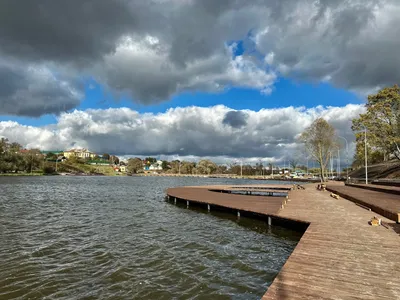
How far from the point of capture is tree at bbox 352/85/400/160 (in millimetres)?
35719

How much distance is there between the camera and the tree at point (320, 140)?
57.1 metres

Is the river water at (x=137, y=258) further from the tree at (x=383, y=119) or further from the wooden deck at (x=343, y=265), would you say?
the tree at (x=383, y=119)

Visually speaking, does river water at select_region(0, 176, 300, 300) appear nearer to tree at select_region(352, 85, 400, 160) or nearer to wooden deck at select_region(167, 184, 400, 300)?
wooden deck at select_region(167, 184, 400, 300)

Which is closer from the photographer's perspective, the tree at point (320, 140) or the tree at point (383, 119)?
the tree at point (383, 119)

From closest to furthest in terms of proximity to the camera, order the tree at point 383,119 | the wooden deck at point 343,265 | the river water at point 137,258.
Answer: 1. the wooden deck at point 343,265
2. the river water at point 137,258
3. the tree at point 383,119

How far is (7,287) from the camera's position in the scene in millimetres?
7453

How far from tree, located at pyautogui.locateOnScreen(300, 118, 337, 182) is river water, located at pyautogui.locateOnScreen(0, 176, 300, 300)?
46139mm

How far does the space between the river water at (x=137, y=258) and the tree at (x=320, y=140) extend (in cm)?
4614

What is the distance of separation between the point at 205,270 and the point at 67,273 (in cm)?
425

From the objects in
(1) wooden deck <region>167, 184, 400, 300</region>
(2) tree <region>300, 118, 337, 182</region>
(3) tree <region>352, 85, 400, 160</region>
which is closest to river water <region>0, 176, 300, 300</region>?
(1) wooden deck <region>167, 184, 400, 300</region>

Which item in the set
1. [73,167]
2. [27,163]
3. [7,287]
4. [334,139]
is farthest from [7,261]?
[73,167]

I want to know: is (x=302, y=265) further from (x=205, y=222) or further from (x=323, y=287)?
(x=205, y=222)

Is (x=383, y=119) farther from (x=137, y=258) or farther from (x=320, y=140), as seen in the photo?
(x=137, y=258)

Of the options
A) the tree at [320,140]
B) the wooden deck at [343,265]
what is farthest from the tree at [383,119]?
the wooden deck at [343,265]
